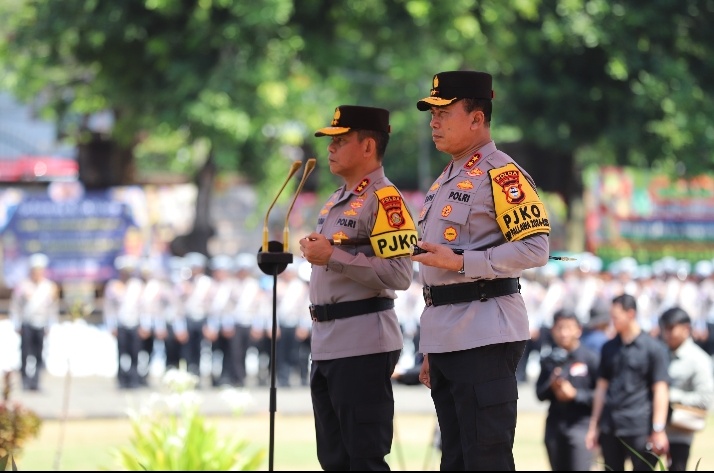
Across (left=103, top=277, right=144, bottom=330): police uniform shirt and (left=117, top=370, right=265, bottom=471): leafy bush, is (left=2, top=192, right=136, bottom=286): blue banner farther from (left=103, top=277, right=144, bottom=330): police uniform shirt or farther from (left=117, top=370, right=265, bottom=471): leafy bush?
(left=117, top=370, right=265, bottom=471): leafy bush

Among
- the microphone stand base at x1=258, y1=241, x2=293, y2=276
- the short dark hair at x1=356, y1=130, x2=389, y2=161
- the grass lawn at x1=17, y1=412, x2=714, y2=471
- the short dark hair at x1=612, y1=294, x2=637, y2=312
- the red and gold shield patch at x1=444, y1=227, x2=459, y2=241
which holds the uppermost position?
the short dark hair at x1=356, y1=130, x2=389, y2=161

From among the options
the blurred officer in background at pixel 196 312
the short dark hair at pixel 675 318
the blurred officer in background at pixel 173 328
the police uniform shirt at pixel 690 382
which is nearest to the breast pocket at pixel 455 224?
the police uniform shirt at pixel 690 382

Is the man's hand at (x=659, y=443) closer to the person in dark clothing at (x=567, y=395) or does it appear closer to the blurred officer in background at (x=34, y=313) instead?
the person in dark clothing at (x=567, y=395)

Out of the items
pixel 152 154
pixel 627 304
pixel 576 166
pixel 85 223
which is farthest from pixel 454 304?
pixel 152 154

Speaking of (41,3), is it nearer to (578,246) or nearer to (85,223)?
(85,223)

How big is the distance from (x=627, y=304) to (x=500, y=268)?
4125 millimetres

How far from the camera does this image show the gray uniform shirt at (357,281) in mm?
6598

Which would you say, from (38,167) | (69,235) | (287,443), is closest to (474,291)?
(287,443)

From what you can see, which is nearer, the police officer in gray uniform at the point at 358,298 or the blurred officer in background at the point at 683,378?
the police officer in gray uniform at the point at 358,298

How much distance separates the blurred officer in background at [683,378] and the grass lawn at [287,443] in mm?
1763

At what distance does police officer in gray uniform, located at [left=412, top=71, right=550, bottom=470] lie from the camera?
228 inches

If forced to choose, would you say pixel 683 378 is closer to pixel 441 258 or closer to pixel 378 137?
pixel 378 137

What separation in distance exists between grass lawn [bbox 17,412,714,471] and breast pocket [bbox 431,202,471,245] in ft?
15.6

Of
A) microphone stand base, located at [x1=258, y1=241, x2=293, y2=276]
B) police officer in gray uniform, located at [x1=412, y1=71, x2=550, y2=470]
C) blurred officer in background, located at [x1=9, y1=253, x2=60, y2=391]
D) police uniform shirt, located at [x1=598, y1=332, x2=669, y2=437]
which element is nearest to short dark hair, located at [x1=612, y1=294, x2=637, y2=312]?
police uniform shirt, located at [x1=598, y1=332, x2=669, y2=437]
